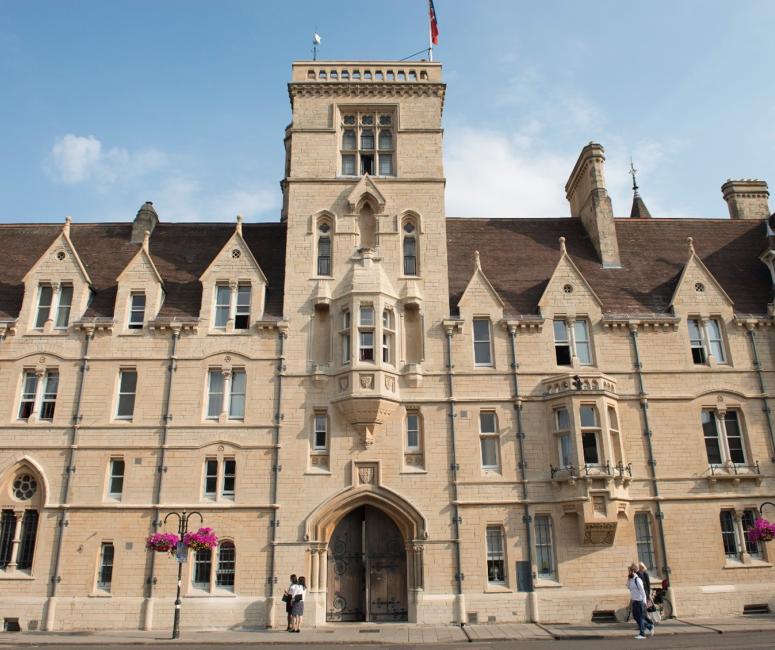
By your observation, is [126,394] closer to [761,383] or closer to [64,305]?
[64,305]

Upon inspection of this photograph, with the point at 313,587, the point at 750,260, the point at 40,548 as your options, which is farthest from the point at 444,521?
the point at 750,260

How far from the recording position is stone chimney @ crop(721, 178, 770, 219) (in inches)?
1439

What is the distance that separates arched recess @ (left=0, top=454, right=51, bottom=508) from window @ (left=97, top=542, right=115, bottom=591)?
10.0 feet

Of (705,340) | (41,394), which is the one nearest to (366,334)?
(41,394)

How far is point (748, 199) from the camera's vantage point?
36781mm

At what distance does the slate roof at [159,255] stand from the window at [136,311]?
90 cm

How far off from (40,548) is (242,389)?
943 centimetres

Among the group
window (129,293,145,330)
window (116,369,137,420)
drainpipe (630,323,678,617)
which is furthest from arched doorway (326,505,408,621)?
window (129,293,145,330)

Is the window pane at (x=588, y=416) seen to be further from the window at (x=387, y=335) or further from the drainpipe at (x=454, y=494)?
the window at (x=387, y=335)

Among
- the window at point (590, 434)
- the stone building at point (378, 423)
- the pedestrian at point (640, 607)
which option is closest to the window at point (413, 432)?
the stone building at point (378, 423)

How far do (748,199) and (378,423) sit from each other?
81.0 ft

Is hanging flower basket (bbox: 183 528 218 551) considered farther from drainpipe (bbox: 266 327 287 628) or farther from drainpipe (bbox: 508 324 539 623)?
drainpipe (bbox: 508 324 539 623)

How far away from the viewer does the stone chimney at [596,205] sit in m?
32.4

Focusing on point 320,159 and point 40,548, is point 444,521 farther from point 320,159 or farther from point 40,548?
point 320,159
